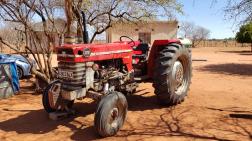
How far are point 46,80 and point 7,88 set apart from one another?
1.14m

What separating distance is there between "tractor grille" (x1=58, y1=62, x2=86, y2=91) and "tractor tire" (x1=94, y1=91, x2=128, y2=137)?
26.7 inches

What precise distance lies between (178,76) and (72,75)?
299cm

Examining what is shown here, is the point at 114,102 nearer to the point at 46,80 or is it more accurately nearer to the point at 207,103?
the point at 207,103

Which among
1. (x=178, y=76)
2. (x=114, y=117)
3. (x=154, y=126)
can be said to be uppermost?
(x=178, y=76)

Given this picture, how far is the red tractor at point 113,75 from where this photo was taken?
6.03 meters

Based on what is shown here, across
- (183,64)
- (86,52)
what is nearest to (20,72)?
(183,64)

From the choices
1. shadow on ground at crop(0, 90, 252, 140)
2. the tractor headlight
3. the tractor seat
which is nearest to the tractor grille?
the tractor headlight

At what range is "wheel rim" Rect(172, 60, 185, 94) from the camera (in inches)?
309

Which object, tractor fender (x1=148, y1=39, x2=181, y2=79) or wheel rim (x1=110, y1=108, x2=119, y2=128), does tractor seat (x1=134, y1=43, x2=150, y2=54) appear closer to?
tractor fender (x1=148, y1=39, x2=181, y2=79)

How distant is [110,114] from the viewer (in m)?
5.82

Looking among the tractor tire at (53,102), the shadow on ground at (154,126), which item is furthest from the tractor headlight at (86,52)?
the shadow on ground at (154,126)

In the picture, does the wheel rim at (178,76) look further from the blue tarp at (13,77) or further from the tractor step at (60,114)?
the blue tarp at (13,77)

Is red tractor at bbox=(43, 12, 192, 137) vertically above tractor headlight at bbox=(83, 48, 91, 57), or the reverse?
tractor headlight at bbox=(83, 48, 91, 57)

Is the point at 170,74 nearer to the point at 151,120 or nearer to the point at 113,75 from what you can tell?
the point at 151,120
